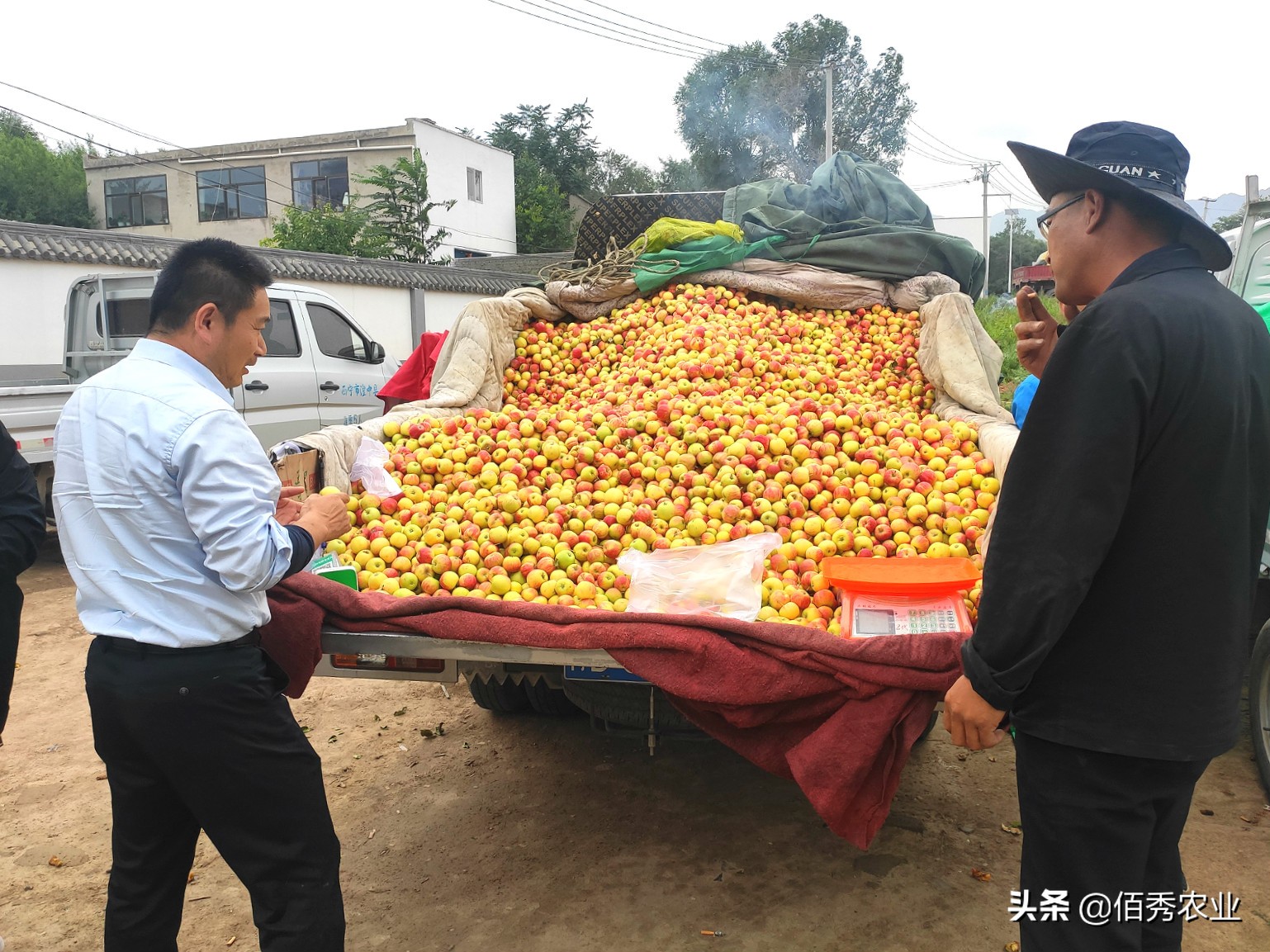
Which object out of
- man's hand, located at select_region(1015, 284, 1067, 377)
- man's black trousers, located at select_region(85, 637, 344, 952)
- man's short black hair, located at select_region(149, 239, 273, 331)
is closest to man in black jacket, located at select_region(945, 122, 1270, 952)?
man's hand, located at select_region(1015, 284, 1067, 377)

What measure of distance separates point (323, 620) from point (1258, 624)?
4.61 metres

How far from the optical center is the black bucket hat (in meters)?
1.92

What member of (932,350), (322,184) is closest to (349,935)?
(932,350)

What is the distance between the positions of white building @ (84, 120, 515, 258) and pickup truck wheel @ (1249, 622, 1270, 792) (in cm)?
3112

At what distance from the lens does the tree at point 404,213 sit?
28.7 metres

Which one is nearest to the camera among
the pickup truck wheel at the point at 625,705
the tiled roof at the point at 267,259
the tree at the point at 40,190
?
the pickup truck wheel at the point at 625,705

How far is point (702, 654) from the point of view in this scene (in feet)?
8.81

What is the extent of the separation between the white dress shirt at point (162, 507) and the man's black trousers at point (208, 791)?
0.10 m

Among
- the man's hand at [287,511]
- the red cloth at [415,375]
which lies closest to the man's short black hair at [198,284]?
the man's hand at [287,511]

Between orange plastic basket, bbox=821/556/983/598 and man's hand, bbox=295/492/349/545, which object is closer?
man's hand, bbox=295/492/349/545

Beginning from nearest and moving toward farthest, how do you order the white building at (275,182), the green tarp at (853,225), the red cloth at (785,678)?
the red cloth at (785,678), the green tarp at (853,225), the white building at (275,182)

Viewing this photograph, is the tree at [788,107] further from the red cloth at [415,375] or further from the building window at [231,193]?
the red cloth at [415,375]

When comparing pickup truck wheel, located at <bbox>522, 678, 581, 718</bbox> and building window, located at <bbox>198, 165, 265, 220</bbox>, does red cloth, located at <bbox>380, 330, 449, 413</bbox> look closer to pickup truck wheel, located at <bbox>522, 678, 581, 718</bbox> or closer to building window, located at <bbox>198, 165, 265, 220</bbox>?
pickup truck wheel, located at <bbox>522, 678, 581, 718</bbox>

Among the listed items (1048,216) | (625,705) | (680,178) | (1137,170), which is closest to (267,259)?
(625,705)
